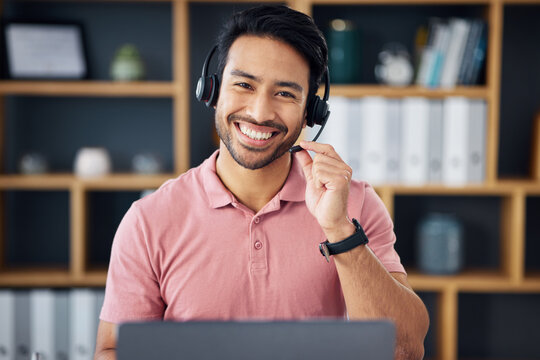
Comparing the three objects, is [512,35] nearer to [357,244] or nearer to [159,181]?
[159,181]

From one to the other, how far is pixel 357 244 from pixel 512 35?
1.95m

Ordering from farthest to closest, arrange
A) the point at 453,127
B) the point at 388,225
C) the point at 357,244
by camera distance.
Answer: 1. the point at 453,127
2. the point at 388,225
3. the point at 357,244

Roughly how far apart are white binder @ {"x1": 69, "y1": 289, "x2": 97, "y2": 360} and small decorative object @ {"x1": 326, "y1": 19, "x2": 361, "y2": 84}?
1376 millimetres

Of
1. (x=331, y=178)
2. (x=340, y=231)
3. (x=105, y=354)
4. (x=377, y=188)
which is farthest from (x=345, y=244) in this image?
(x=377, y=188)

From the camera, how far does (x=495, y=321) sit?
287 cm

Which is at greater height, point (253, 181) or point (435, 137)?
point (435, 137)

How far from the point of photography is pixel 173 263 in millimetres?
1338

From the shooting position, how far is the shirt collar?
1.38 meters

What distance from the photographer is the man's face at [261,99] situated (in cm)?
133

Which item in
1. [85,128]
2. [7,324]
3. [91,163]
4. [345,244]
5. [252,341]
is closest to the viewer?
[252,341]

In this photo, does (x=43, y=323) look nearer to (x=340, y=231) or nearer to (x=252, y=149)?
(x=252, y=149)

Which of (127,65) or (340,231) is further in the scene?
(127,65)

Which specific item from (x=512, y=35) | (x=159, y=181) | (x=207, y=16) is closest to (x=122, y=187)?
(x=159, y=181)

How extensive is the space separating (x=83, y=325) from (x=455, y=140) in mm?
1707
